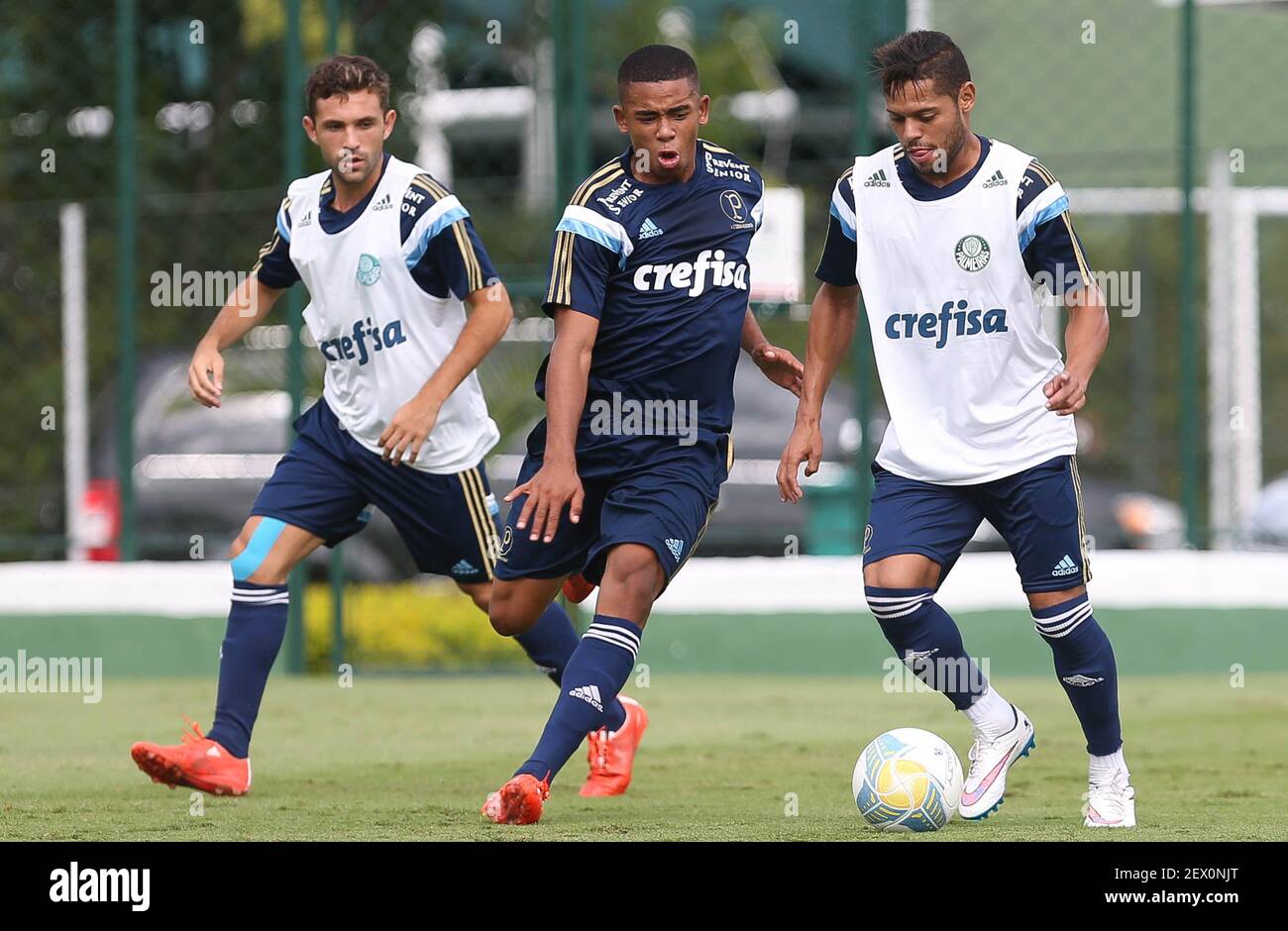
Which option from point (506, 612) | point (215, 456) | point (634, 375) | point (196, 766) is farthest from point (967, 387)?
point (215, 456)

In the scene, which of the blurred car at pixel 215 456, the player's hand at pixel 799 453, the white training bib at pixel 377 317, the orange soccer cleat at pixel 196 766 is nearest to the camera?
the player's hand at pixel 799 453

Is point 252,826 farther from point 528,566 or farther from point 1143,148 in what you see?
point 1143,148

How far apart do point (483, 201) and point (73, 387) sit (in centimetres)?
296

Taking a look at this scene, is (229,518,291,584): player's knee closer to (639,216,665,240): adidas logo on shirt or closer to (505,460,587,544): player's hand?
(505,460,587,544): player's hand

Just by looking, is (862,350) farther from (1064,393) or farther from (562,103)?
(1064,393)

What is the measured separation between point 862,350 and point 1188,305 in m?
1.78

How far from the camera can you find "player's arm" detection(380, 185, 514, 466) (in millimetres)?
6738

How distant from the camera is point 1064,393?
580 cm

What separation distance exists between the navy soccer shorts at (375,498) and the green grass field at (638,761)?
85 cm

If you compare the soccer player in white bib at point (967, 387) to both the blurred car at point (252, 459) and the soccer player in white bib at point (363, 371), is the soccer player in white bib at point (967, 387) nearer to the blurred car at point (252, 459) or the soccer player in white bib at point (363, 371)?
the soccer player in white bib at point (363, 371)

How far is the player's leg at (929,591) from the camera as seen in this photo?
6188 mm

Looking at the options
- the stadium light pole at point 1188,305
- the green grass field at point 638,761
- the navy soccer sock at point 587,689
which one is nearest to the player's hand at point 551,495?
the navy soccer sock at point 587,689
